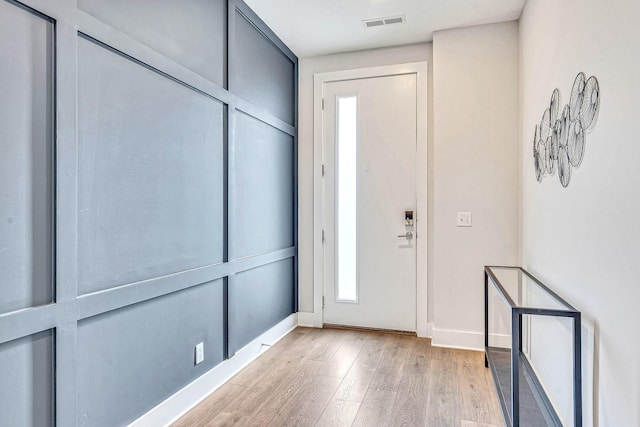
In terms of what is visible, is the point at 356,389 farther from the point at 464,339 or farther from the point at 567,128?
the point at 567,128

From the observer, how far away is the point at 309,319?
12.5 ft

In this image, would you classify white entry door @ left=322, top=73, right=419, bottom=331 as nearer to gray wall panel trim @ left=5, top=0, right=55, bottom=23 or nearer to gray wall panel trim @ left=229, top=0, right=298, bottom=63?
gray wall panel trim @ left=229, top=0, right=298, bottom=63

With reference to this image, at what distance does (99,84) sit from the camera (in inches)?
64.5

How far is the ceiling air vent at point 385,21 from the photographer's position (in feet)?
9.95

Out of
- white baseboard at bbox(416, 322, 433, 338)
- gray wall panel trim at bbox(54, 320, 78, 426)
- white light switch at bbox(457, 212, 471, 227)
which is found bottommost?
white baseboard at bbox(416, 322, 433, 338)

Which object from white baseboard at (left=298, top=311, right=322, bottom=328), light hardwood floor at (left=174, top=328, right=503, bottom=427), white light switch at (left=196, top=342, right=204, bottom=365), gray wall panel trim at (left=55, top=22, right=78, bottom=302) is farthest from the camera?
white baseboard at (left=298, top=311, right=322, bottom=328)

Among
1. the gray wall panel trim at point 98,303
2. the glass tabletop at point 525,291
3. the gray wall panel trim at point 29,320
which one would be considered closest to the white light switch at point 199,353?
the gray wall panel trim at point 98,303

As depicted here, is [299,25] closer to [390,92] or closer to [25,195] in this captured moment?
[390,92]

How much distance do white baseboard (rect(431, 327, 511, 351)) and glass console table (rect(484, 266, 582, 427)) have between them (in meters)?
0.20

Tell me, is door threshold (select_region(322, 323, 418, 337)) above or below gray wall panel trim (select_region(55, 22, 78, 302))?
below

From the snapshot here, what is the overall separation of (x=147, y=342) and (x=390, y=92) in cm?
281

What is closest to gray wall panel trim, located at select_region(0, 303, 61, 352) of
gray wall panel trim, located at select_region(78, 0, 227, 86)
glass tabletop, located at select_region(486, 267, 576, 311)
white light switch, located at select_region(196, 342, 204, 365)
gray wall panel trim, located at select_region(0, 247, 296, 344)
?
gray wall panel trim, located at select_region(0, 247, 296, 344)

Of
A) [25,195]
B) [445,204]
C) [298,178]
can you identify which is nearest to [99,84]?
[25,195]

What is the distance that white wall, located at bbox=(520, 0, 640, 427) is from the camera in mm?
1201
